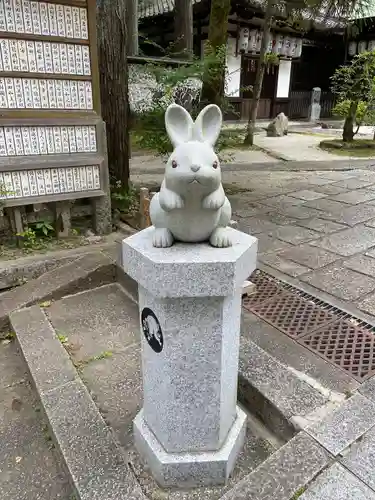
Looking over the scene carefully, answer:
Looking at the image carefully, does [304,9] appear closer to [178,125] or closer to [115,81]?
[115,81]

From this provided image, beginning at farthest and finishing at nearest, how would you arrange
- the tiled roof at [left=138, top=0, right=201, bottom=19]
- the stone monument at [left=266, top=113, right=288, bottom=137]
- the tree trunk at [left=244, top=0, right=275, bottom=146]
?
the stone monument at [left=266, top=113, right=288, bottom=137]
the tiled roof at [left=138, top=0, right=201, bottom=19]
the tree trunk at [left=244, top=0, right=275, bottom=146]

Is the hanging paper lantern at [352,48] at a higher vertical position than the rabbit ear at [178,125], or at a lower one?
higher

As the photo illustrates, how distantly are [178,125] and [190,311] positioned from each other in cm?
84

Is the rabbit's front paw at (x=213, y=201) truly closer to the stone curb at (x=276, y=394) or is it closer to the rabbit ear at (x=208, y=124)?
the rabbit ear at (x=208, y=124)

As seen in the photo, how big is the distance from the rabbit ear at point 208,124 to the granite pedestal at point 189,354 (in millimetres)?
490

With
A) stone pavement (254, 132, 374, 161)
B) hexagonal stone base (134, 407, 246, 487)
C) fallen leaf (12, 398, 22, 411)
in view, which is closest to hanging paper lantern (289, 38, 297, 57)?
stone pavement (254, 132, 374, 161)

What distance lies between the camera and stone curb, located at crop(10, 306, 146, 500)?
1983 millimetres

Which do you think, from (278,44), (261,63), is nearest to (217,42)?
(261,63)

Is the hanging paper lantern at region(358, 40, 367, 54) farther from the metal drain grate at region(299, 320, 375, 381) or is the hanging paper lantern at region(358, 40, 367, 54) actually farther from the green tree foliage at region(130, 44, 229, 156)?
the metal drain grate at region(299, 320, 375, 381)

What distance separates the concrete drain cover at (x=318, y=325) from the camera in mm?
2729

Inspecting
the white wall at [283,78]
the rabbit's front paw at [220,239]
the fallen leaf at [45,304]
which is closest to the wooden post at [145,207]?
the fallen leaf at [45,304]

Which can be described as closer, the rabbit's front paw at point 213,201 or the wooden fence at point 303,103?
the rabbit's front paw at point 213,201

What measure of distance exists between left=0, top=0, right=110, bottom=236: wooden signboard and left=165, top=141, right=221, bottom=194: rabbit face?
293cm

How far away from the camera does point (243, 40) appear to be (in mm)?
16719
